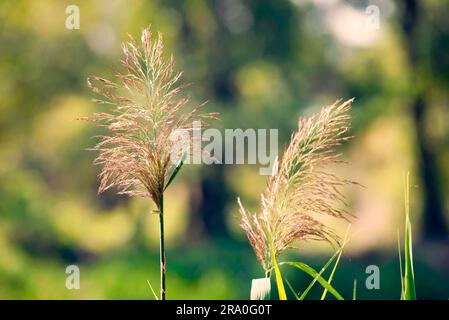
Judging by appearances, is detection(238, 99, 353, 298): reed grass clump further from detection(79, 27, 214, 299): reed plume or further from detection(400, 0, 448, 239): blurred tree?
detection(400, 0, 448, 239): blurred tree

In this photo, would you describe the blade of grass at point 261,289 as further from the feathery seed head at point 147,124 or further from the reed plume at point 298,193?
the feathery seed head at point 147,124

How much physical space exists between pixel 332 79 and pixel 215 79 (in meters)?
2.28

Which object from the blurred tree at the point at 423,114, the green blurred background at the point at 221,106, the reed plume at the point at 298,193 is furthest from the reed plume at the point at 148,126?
the blurred tree at the point at 423,114

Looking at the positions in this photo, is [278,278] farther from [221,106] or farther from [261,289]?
[221,106]

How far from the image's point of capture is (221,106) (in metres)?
12.4

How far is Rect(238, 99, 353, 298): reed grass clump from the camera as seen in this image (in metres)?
1.64

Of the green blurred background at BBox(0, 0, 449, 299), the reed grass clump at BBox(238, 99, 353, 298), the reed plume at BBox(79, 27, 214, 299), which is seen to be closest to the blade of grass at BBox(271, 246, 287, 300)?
the reed grass clump at BBox(238, 99, 353, 298)

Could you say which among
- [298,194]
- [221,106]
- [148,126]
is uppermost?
[221,106]

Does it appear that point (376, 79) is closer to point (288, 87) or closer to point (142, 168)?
point (288, 87)

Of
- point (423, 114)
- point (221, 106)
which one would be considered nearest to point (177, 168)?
point (221, 106)

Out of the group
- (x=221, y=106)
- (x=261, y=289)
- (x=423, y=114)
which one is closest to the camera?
(x=261, y=289)

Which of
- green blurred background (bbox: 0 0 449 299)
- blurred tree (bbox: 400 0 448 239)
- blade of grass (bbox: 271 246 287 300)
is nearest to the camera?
blade of grass (bbox: 271 246 287 300)

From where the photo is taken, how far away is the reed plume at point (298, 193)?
164 centimetres

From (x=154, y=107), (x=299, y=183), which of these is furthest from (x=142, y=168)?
(x=299, y=183)
